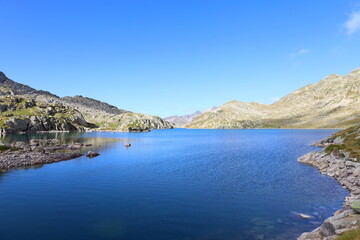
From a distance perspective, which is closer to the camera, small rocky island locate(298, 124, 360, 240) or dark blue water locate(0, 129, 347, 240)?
small rocky island locate(298, 124, 360, 240)

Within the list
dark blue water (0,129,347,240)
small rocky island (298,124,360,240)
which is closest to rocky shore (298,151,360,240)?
small rocky island (298,124,360,240)

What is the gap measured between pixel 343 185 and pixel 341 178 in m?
4.06

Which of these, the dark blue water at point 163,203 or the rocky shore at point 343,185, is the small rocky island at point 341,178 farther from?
the dark blue water at point 163,203

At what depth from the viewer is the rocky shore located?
2281cm

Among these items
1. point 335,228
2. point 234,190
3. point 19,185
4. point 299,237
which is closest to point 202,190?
point 234,190

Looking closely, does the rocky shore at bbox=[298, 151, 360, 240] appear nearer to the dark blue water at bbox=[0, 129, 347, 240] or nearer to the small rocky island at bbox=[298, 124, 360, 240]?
the small rocky island at bbox=[298, 124, 360, 240]

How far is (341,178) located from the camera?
5025 centimetres

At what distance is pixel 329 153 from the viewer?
7000 centimetres

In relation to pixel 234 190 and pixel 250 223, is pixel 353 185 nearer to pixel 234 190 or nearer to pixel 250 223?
pixel 234 190

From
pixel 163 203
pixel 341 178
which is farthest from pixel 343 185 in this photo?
pixel 163 203

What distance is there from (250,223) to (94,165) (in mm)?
54209

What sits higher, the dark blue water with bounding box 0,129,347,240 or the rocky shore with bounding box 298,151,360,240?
the rocky shore with bounding box 298,151,360,240

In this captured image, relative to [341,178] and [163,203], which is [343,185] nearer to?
[341,178]

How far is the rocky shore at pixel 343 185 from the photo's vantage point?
22.8m
